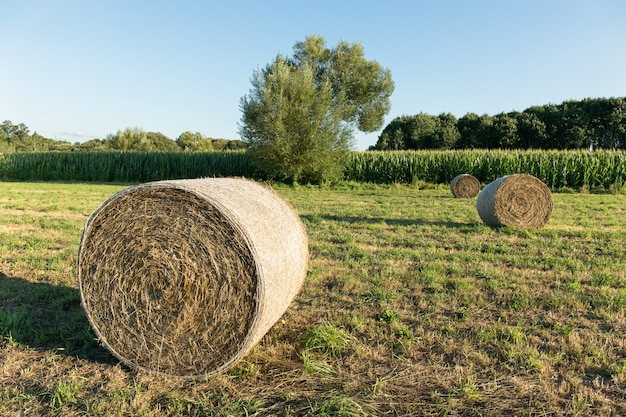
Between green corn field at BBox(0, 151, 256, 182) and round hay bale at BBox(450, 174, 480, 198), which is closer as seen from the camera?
round hay bale at BBox(450, 174, 480, 198)

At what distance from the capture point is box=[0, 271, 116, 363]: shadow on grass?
411cm

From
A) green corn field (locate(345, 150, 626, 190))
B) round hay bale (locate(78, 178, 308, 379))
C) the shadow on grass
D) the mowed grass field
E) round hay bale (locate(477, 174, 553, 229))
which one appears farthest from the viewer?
green corn field (locate(345, 150, 626, 190))

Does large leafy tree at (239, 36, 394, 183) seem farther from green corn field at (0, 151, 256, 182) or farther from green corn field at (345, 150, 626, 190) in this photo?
green corn field at (0, 151, 256, 182)

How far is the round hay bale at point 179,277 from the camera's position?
3.61 m

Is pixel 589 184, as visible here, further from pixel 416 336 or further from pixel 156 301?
pixel 156 301

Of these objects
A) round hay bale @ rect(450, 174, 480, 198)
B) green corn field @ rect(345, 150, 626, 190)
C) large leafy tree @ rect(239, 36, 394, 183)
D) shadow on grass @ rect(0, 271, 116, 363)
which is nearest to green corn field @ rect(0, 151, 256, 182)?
large leafy tree @ rect(239, 36, 394, 183)

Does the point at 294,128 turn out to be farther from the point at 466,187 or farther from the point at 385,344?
the point at 385,344

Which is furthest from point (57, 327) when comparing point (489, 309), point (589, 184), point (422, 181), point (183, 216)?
point (589, 184)

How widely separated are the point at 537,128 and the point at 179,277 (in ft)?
180

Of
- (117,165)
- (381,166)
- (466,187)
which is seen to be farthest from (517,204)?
(117,165)

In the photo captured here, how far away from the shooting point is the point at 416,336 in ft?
14.3

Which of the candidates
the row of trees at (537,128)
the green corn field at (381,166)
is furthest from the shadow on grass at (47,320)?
the row of trees at (537,128)

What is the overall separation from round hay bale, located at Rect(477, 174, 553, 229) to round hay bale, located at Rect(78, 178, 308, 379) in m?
8.02

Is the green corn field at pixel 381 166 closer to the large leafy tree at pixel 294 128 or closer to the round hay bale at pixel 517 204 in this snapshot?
the large leafy tree at pixel 294 128
